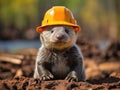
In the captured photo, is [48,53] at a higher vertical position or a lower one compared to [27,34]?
higher

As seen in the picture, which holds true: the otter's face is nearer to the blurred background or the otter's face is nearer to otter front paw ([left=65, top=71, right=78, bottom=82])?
otter front paw ([left=65, top=71, right=78, bottom=82])

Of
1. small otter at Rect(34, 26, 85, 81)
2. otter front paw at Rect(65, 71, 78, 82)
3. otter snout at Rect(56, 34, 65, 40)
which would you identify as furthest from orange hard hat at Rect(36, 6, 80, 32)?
otter front paw at Rect(65, 71, 78, 82)

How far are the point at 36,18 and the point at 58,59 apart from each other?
20.2 meters

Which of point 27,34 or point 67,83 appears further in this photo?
point 27,34

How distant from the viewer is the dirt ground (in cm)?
653

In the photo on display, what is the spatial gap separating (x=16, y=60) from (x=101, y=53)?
9.16 ft

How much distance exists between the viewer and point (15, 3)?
28.5 meters

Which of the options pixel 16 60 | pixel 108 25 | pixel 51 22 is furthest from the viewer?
pixel 108 25

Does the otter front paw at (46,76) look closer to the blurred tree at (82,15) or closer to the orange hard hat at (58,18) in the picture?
the orange hard hat at (58,18)

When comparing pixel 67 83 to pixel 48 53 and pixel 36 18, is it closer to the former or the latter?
pixel 48 53

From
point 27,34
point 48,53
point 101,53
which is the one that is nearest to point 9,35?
point 27,34

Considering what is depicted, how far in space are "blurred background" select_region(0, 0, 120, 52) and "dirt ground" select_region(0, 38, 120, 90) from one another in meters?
11.3

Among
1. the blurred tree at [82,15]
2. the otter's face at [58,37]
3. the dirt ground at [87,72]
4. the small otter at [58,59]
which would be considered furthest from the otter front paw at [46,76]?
the blurred tree at [82,15]

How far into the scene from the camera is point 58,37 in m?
7.13
